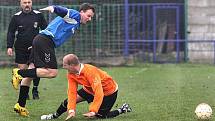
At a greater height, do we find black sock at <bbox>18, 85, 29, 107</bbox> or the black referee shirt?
the black referee shirt

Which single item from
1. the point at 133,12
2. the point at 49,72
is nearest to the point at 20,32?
the point at 49,72

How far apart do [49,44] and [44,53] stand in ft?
0.54

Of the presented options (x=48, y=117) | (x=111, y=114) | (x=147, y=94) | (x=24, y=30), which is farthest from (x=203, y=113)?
(x=24, y=30)

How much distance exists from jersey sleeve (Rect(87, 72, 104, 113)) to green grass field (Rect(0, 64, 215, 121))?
490 millimetres

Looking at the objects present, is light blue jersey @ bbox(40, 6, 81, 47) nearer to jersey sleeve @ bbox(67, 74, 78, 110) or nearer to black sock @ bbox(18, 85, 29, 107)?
black sock @ bbox(18, 85, 29, 107)

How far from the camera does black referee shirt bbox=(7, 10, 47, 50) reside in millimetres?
9938

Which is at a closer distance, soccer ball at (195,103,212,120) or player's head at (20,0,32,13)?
soccer ball at (195,103,212,120)

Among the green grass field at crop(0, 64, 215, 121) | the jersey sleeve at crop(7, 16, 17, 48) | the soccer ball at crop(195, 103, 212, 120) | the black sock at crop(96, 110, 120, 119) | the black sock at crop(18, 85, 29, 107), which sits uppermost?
the jersey sleeve at crop(7, 16, 17, 48)

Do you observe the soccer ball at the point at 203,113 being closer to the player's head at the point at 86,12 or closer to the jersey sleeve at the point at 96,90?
the jersey sleeve at the point at 96,90

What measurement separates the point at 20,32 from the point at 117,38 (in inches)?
387

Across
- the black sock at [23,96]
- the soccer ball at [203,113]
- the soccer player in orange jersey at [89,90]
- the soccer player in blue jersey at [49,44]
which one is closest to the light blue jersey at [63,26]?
the soccer player in blue jersey at [49,44]

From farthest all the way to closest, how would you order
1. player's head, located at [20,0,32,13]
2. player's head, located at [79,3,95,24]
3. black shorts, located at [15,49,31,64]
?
black shorts, located at [15,49,31,64] → player's head, located at [20,0,32,13] → player's head, located at [79,3,95,24]

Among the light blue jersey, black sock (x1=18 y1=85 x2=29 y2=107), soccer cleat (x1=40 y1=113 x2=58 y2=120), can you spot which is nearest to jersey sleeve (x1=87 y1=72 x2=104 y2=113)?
soccer cleat (x1=40 y1=113 x2=58 y2=120)

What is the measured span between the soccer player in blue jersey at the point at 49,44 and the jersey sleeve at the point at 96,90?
2.93 ft
